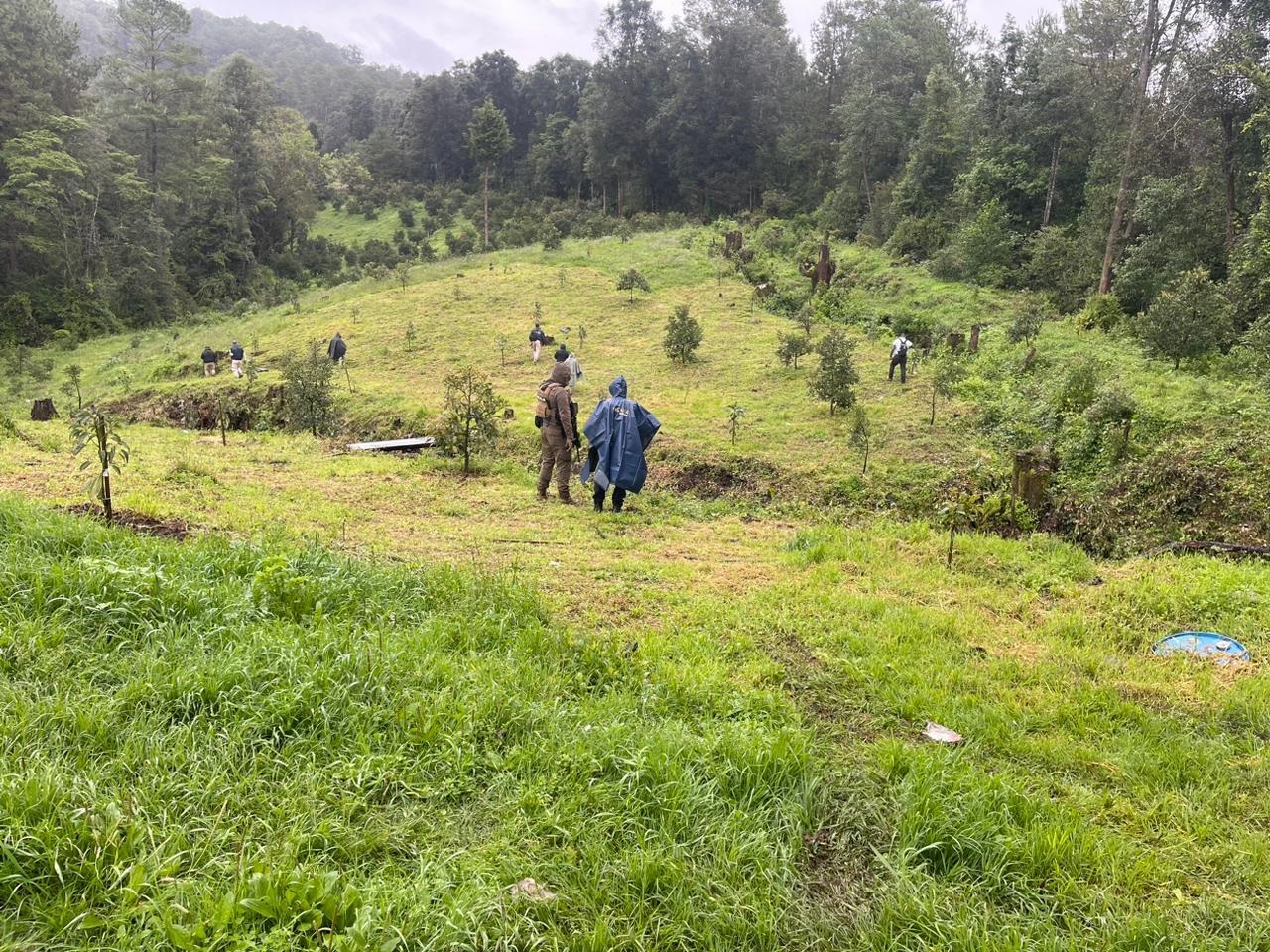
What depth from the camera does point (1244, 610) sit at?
506cm

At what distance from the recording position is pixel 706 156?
1779 inches

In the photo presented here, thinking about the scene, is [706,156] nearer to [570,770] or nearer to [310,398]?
[310,398]

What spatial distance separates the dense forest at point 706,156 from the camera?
66.9 ft

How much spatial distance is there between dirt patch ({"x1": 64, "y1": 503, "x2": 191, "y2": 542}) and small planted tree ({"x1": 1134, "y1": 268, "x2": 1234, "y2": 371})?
Result: 15.7 meters

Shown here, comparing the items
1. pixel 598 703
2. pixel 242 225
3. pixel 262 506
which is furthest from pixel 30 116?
pixel 598 703

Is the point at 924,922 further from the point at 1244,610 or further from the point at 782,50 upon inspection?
the point at 782,50

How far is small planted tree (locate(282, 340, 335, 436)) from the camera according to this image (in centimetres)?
1416

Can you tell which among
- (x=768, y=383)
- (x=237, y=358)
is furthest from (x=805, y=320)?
(x=237, y=358)

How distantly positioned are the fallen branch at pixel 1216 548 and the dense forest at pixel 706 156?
8.38 metres

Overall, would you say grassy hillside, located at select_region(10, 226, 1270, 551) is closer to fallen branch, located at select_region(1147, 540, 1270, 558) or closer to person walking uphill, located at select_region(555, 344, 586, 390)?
fallen branch, located at select_region(1147, 540, 1270, 558)

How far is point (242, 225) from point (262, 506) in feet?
145

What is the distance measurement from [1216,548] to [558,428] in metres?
6.99

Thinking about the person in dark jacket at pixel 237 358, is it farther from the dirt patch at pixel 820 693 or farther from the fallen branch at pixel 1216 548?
the fallen branch at pixel 1216 548

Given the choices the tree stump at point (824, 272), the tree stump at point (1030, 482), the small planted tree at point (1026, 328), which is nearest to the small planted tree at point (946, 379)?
the small planted tree at point (1026, 328)
